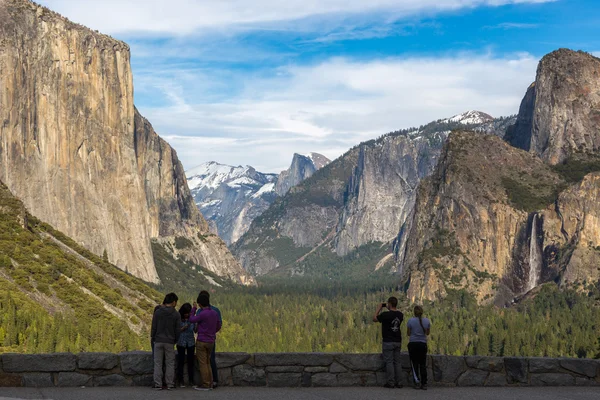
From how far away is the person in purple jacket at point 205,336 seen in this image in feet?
120

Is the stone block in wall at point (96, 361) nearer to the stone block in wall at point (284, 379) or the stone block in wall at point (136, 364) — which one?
the stone block in wall at point (136, 364)

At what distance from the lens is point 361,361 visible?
38.8m

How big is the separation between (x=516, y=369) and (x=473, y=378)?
79.6 inches

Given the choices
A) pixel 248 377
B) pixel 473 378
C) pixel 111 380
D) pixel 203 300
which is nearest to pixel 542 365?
pixel 473 378

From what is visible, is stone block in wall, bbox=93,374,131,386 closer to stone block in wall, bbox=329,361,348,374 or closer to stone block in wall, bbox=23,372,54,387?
stone block in wall, bbox=23,372,54,387

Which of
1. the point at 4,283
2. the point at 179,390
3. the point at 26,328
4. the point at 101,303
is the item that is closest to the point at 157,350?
the point at 179,390

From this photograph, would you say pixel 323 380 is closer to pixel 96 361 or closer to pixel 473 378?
pixel 473 378

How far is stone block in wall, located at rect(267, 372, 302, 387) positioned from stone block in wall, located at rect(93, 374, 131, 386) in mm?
5941

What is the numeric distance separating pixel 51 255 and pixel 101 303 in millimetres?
14872

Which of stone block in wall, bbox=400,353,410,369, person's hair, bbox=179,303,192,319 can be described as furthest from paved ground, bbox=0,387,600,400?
person's hair, bbox=179,303,192,319

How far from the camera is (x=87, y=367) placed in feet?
120

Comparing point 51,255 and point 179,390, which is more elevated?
point 51,255

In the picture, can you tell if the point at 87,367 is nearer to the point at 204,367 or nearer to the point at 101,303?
the point at 204,367

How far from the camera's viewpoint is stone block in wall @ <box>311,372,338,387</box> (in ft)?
126
